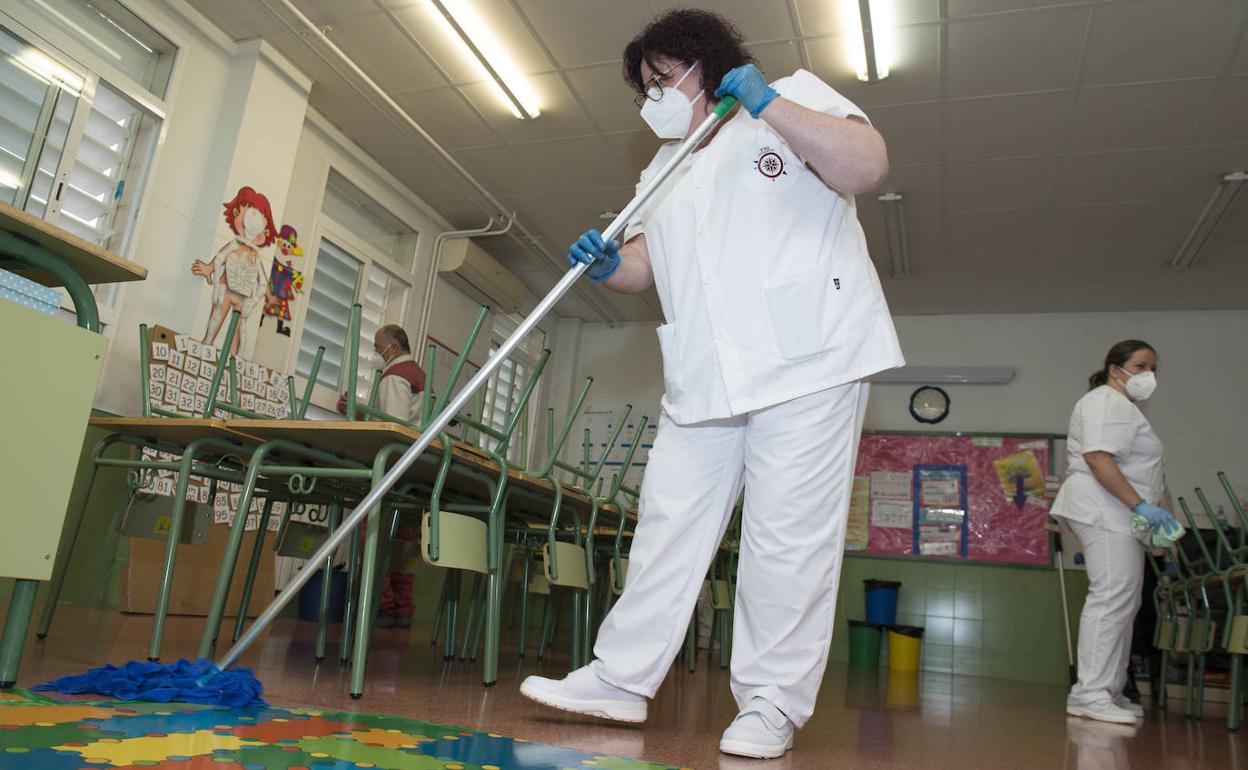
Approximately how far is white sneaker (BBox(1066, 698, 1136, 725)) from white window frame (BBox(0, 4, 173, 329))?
394cm

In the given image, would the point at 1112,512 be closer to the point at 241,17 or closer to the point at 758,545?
the point at 758,545

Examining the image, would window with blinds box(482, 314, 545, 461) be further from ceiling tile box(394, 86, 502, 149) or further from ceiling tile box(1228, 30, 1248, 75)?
ceiling tile box(1228, 30, 1248, 75)

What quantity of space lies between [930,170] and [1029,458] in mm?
2618

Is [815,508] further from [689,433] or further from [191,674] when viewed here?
[191,674]

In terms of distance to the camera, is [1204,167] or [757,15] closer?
[757,15]

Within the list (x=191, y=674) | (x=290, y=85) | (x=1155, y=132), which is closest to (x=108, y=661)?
(x=191, y=674)

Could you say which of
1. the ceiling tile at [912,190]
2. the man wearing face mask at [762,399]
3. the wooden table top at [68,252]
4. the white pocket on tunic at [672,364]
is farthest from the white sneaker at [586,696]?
the ceiling tile at [912,190]

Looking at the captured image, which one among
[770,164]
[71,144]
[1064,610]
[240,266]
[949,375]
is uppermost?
[949,375]

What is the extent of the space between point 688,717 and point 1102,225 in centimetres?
477

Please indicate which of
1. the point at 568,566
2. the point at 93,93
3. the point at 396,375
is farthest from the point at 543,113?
the point at 568,566

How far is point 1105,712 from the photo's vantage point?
9.96ft

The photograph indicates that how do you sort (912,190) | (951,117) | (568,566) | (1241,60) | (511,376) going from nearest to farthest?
(568,566) < (1241,60) < (951,117) < (912,190) < (511,376)

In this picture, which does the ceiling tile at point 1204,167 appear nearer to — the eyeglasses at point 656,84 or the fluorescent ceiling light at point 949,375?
the fluorescent ceiling light at point 949,375

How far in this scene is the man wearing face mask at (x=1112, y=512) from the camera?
3146 millimetres
